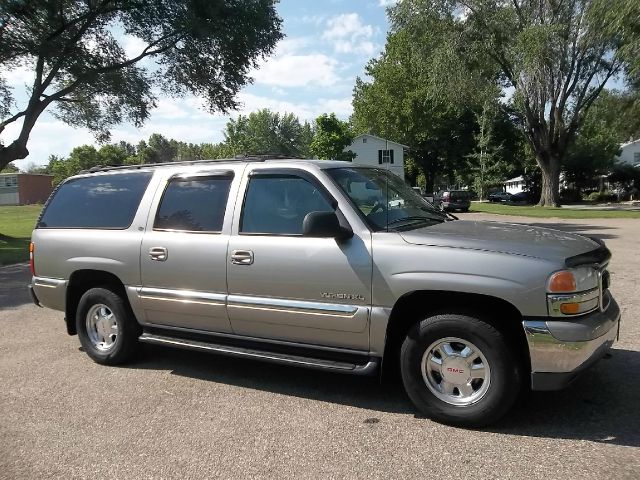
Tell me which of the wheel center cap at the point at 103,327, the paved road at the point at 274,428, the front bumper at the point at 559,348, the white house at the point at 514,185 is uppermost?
the white house at the point at 514,185

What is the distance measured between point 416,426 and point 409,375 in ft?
1.14

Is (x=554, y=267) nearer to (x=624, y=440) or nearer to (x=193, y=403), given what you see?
(x=624, y=440)

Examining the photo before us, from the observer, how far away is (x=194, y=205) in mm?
4754

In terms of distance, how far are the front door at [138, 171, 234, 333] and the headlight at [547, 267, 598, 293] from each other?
2.47m

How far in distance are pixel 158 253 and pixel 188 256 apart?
1.14 ft

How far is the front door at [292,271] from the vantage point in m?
3.91

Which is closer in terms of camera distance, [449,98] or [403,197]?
[403,197]

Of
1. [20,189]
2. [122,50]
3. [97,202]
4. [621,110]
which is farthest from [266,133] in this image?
[97,202]

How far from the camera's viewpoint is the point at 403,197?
477cm

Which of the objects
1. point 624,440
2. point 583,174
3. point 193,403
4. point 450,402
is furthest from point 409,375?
point 583,174

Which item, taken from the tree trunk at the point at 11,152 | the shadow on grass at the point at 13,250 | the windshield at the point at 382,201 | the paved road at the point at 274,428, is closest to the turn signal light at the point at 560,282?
the paved road at the point at 274,428

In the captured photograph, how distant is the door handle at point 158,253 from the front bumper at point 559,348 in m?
3.00

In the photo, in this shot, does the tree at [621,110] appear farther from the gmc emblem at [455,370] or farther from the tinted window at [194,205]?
the gmc emblem at [455,370]

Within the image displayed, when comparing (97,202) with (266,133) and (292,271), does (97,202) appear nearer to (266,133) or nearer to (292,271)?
(292,271)
